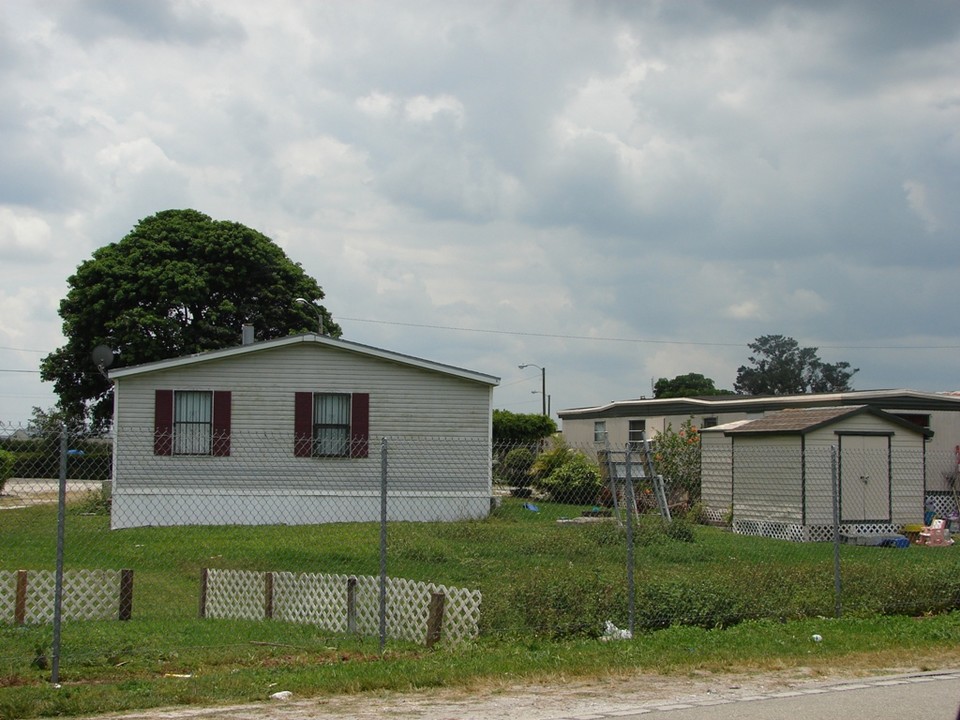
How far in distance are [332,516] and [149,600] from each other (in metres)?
11.0

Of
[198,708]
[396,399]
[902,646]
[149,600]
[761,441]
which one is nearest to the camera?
[198,708]

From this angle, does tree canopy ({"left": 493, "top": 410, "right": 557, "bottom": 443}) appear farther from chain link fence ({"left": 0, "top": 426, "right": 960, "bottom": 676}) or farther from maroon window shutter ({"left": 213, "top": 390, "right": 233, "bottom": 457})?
maroon window shutter ({"left": 213, "top": 390, "right": 233, "bottom": 457})

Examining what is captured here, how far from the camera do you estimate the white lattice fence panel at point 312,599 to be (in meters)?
10.7

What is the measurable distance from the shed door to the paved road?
44.6 ft

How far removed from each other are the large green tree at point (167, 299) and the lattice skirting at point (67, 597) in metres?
26.0

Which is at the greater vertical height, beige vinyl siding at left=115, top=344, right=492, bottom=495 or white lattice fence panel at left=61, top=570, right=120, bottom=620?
beige vinyl siding at left=115, top=344, right=492, bottom=495

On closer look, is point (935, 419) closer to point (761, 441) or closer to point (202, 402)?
point (761, 441)

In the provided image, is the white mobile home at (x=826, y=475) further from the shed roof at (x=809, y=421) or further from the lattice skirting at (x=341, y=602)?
the lattice skirting at (x=341, y=602)

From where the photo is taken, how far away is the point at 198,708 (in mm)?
7301

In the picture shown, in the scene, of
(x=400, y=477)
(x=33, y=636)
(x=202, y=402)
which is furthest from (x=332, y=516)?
(x=33, y=636)

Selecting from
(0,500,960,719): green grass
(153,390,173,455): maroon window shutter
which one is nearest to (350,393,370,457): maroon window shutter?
(153,390,173,455): maroon window shutter

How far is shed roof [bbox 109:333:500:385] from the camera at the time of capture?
23.5 meters

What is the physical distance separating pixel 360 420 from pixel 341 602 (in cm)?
1385

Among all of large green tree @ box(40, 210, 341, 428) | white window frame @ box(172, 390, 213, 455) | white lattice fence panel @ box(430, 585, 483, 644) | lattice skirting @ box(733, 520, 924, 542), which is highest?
large green tree @ box(40, 210, 341, 428)
